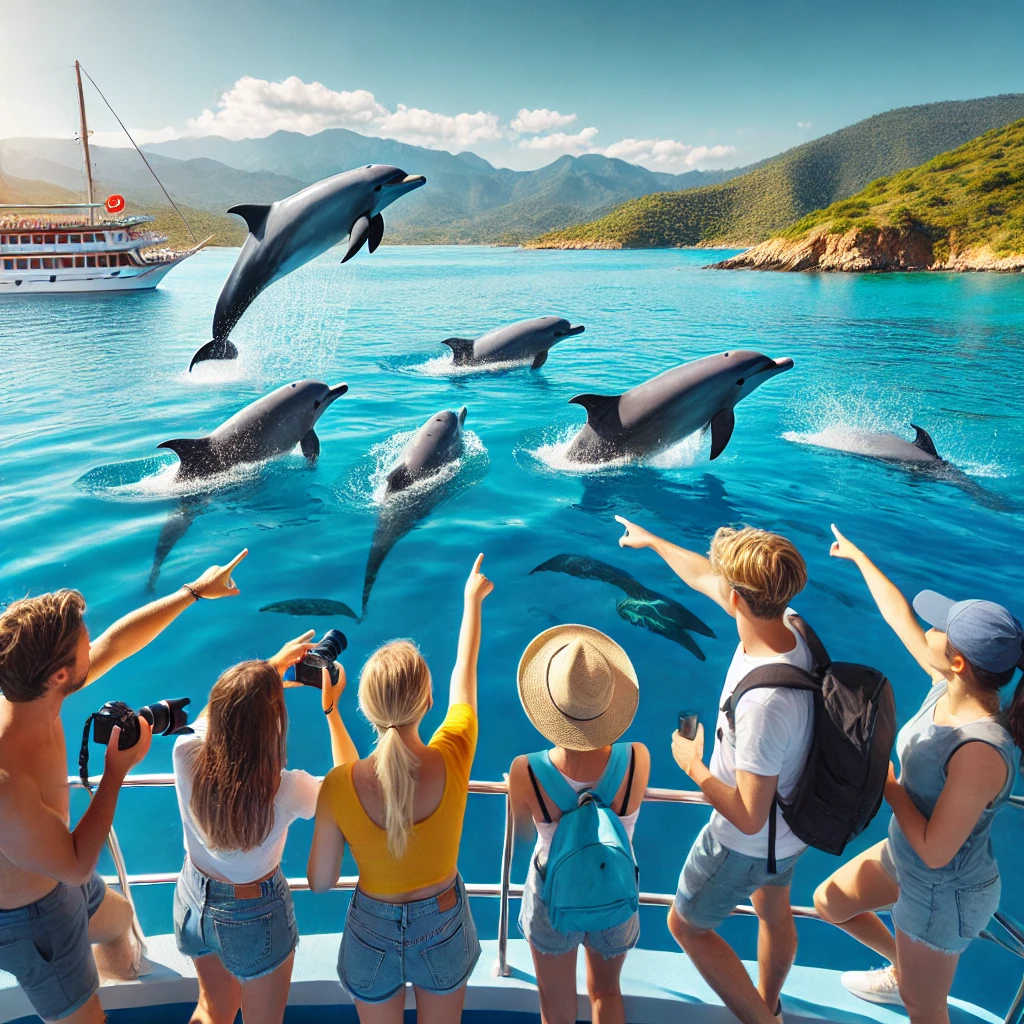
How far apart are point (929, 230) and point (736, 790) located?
52.4m

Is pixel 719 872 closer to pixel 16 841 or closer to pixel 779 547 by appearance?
pixel 779 547

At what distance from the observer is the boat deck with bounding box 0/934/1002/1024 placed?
268cm

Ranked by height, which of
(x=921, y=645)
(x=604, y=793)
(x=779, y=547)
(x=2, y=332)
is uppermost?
(x=779, y=547)

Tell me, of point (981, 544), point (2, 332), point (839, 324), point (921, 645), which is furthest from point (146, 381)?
point (839, 324)

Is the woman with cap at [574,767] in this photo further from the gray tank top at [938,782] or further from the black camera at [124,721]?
the black camera at [124,721]

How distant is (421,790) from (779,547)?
129 cm

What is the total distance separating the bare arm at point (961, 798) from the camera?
1973mm

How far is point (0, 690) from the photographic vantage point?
2.02m

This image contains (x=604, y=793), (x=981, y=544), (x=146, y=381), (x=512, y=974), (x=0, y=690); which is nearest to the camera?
(x=0, y=690)

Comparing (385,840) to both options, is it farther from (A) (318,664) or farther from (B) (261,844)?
(A) (318,664)

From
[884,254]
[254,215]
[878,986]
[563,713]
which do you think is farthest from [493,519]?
[884,254]

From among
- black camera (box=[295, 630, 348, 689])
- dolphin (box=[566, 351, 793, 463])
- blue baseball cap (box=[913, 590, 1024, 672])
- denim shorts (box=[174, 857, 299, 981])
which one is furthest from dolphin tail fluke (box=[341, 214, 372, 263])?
blue baseball cap (box=[913, 590, 1024, 672])

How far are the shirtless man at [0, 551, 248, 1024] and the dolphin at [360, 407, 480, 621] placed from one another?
631 centimetres

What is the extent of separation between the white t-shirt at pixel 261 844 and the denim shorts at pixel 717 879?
1.29 meters
